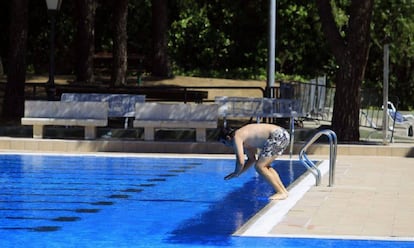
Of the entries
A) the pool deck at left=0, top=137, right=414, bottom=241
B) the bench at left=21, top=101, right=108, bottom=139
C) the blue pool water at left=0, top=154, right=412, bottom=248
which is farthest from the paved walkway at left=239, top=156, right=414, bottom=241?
the bench at left=21, top=101, right=108, bottom=139

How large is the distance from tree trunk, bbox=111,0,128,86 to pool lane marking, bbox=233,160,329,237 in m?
16.4

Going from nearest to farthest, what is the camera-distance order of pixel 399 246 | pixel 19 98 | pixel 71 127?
pixel 399 246, pixel 71 127, pixel 19 98

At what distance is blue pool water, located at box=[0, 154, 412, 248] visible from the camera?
30.0 ft

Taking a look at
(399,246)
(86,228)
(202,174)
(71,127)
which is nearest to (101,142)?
(71,127)

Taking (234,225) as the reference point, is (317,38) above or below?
above

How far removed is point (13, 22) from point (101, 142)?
7.07m

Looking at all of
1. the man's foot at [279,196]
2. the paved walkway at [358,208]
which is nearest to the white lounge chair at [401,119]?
the paved walkway at [358,208]

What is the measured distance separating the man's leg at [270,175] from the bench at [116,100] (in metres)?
9.56

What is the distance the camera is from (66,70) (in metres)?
38.6

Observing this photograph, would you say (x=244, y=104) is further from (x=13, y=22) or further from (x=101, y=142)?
(x=13, y=22)

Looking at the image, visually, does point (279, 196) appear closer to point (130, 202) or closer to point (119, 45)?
point (130, 202)

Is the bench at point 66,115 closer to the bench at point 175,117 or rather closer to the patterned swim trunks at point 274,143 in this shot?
the bench at point 175,117

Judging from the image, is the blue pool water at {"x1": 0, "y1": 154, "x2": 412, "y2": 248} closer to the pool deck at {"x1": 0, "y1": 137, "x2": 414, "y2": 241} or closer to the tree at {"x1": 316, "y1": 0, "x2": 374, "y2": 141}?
the pool deck at {"x1": 0, "y1": 137, "x2": 414, "y2": 241}

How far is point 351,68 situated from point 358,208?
30.7 ft
